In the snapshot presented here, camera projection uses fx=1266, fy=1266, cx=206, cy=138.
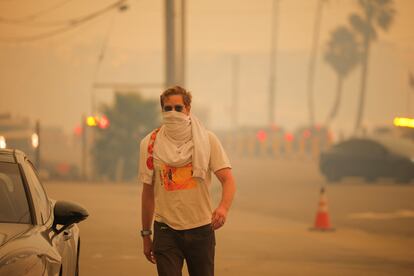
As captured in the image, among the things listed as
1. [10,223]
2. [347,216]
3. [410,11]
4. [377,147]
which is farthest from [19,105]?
[10,223]

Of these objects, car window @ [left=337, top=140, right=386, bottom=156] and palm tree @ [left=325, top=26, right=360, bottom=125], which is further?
palm tree @ [left=325, top=26, right=360, bottom=125]

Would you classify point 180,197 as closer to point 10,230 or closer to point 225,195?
point 225,195

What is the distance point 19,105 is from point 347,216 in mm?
69421

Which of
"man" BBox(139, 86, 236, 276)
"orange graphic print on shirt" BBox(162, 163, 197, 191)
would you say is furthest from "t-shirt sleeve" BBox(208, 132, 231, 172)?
"orange graphic print on shirt" BBox(162, 163, 197, 191)

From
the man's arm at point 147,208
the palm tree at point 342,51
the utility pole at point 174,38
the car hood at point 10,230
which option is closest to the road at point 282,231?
the utility pole at point 174,38

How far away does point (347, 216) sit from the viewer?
23.6m

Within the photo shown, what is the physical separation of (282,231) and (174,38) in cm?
1282

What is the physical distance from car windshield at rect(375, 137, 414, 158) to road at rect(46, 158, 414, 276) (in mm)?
976

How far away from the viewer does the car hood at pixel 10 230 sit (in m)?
7.17

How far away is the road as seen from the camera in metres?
14.5

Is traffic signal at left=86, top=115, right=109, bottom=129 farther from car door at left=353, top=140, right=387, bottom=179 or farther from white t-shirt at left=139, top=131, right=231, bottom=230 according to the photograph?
white t-shirt at left=139, top=131, right=231, bottom=230

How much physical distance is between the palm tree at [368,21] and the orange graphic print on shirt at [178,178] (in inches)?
3048

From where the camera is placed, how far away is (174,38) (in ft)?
104

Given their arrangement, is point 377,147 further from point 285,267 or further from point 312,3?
point 312,3
